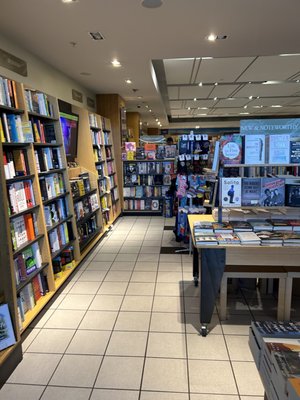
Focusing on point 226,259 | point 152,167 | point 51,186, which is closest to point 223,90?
point 152,167

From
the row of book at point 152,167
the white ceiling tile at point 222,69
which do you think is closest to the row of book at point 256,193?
the white ceiling tile at point 222,69

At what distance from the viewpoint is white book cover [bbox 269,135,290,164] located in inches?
108

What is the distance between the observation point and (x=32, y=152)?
2973 mm

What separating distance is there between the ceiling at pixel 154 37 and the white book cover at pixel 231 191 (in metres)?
1.62

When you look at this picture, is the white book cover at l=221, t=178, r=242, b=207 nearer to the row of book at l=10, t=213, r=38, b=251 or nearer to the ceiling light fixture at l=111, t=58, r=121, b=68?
the row of book at l=10, t=213, r=38, b=251

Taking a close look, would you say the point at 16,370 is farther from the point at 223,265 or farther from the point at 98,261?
the point at 98,261

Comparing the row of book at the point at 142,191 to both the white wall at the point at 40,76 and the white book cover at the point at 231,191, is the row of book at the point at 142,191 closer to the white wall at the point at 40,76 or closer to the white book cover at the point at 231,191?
the white wall at the point at 40,76

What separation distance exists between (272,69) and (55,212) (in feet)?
17.0

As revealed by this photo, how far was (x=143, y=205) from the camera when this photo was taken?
7.49 m

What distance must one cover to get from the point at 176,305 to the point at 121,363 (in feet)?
3.35

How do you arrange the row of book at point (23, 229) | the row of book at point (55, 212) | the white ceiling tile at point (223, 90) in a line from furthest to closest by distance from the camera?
1. the white ceiling tile at point (223, 90)
2. the row of book at point (55, 212)
3. the row of book at point (23, 229)

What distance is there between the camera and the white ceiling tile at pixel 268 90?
7.63 metres

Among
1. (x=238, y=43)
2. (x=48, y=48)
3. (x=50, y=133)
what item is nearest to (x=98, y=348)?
(x=50, y=133)

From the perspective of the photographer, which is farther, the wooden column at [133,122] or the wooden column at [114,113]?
the wooden column at [133,122]
